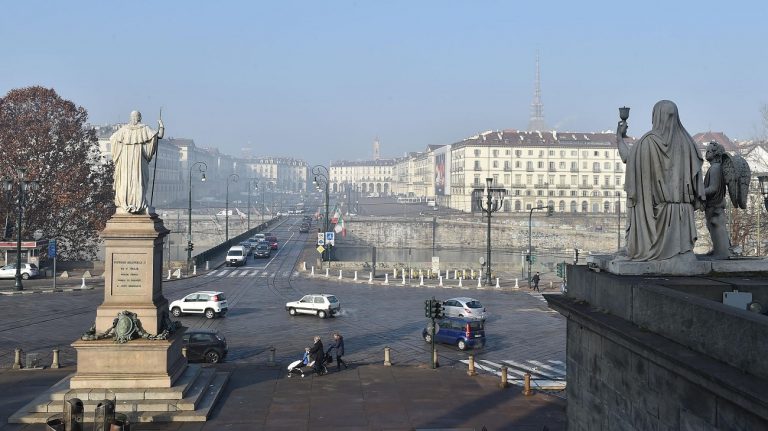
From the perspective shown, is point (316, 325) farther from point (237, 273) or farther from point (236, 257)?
point (236, 257)

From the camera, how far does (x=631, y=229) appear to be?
10883 mm

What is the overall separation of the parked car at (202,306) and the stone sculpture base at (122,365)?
1556 cm

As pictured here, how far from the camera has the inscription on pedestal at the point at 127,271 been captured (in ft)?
54.0

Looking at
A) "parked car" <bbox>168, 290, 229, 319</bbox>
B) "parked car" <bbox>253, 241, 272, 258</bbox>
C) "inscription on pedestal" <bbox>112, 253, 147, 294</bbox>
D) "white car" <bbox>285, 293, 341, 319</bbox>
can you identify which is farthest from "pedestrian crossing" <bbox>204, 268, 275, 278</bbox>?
"inscription on pedestal" <bbox>112, 253, 147, 294</bbox>

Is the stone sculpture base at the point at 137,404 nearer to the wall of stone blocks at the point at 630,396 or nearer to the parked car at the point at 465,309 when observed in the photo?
the wall of stone blocks at the point at 630,396

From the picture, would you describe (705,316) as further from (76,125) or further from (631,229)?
(76,125)

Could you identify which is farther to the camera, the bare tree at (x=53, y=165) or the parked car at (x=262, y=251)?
the parked car at (x=262, y=251)

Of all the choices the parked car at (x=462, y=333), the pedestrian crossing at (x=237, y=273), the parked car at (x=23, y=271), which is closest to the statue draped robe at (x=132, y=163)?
the parked car at (x=462, y=333)

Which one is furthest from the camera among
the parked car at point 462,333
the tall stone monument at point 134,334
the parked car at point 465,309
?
the parked car at point 465,309

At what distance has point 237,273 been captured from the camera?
50.5 m

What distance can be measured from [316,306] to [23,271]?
74.6 feet

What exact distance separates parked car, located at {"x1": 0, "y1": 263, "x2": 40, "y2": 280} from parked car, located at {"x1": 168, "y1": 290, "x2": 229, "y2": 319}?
1759 cm

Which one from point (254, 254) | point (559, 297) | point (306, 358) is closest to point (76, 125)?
point (254, 254)

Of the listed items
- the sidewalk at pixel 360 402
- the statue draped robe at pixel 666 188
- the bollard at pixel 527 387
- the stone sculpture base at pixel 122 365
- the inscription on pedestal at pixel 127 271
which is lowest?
the sidewalk at pixel 360 402
